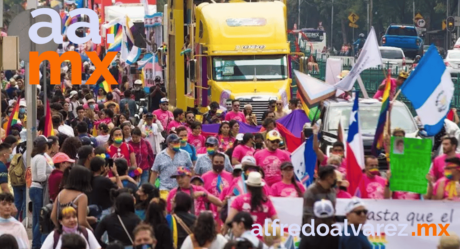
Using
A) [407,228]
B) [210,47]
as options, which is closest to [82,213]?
[407,228]

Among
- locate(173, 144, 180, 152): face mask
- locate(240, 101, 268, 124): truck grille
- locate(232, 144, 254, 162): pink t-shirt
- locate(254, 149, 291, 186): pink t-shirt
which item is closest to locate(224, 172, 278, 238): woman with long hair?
locate(254, 149, 291, 186): pink t-shirt

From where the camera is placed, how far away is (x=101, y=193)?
44.0 ft

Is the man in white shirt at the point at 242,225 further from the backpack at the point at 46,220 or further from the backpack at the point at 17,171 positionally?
the backpack at the point at 17,171

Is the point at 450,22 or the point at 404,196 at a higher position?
the point at 404,196

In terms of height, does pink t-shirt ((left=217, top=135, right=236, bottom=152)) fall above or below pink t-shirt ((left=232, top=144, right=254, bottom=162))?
below

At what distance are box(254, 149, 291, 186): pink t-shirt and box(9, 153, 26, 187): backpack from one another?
3.22m

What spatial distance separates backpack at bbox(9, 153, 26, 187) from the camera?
16.6 metres

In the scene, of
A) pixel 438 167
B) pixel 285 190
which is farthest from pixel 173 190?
pixel 438 167

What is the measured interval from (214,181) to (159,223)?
9.93ft

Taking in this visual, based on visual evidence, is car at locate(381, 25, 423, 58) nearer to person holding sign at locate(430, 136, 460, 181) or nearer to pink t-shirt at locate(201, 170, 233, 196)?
person holding sign at locate(430, 136, 460, 181)

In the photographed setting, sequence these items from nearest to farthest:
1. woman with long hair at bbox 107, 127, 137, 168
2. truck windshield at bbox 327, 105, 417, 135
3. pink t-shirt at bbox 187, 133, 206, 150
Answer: woman with long hair at bbox 107, 127, 137, 168 < pink t-shirt at bbox 187, 133, 206, 150 < truck windshield at bbox 327, 105, 417, 135

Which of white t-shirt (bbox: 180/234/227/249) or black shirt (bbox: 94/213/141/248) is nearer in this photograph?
white t-shirt (bbox: 180/234/227/249)

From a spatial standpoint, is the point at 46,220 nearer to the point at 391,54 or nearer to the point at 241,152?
the point at 241,152

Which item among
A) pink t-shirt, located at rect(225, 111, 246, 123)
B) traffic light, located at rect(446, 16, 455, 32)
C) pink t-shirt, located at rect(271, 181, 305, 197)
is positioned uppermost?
pink t-shirt, located at rect(271, 181, 305, 197)
